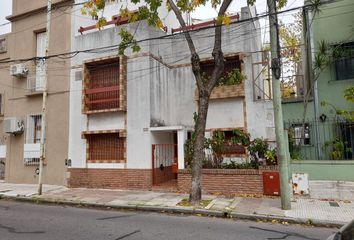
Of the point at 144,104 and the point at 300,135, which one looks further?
the point at 144,104

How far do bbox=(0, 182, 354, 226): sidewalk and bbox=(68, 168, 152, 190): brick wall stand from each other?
512 mm

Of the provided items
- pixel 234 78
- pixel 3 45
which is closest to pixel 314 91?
pixel 234 78

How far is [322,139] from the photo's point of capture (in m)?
12.2

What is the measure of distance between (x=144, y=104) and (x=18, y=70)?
7763 millimetres

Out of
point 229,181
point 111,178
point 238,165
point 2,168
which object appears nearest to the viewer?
point 229,181

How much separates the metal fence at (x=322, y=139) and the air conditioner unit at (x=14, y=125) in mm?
13393

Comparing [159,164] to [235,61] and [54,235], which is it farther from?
[54,235]

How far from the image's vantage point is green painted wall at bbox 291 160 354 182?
10539mm

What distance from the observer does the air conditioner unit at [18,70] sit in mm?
16562

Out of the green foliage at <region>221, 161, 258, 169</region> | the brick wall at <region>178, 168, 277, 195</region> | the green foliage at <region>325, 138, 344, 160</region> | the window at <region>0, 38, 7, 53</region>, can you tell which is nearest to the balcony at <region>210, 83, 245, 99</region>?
the green foliage at <region>221, 161, 258, 169</region>

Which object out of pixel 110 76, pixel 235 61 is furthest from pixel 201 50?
pixel 110 76

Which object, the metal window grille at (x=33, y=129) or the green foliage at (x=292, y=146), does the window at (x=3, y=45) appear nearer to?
the metal window grille at (x=33, y=129)

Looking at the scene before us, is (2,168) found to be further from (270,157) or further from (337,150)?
(337,150)

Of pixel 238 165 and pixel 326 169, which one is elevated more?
pixel 238 165
